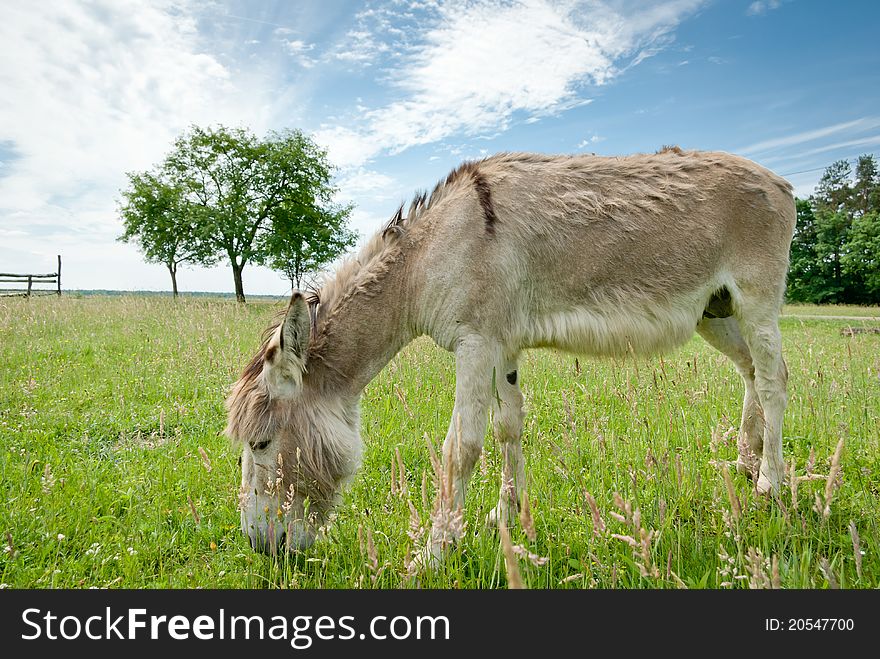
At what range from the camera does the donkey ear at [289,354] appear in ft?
8.85

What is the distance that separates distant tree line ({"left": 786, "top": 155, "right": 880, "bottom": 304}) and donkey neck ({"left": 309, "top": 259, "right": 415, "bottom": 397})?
190ft

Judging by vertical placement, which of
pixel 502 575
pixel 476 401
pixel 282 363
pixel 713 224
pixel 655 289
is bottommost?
pixel 502 575

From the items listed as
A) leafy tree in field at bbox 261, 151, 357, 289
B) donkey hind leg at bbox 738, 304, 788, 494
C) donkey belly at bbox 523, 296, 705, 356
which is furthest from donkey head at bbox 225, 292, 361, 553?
leafy tree in field at bbox 261, 151, 357, 289

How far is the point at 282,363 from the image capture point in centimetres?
282

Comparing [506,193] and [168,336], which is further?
[168,336]

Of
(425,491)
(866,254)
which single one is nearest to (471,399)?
(425,491)

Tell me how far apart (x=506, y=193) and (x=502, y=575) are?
7.84 feet

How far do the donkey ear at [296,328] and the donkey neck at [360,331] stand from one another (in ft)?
0.79

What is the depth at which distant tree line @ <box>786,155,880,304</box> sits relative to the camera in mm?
45500
